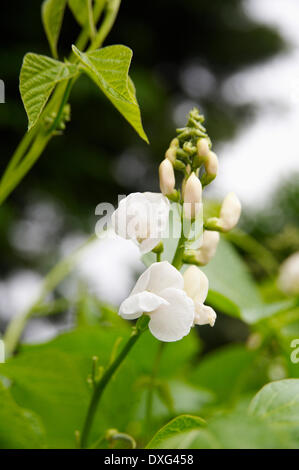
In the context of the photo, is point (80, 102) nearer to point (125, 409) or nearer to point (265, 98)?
point (265, 98)

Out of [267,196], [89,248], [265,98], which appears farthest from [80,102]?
[89,248]

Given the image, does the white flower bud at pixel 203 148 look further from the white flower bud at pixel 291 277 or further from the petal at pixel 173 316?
the white flower bud at pixel 291 277

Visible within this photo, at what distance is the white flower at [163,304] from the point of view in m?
0.21

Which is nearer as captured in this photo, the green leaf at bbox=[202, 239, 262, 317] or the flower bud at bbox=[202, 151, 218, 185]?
the flower bud at bbox=[202, 151, 218, 185]

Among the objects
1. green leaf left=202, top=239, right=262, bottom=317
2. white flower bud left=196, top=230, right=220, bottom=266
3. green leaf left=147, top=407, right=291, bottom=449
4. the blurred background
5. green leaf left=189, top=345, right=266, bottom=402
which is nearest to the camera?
green leaf left=147, top=407, right=291, bottom=449

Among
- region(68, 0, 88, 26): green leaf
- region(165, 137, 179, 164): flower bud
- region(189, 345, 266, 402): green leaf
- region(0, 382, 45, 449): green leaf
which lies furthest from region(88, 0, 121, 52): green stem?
region(189, 345, 266, 402): green leaf

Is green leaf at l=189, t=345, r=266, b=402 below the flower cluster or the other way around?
below

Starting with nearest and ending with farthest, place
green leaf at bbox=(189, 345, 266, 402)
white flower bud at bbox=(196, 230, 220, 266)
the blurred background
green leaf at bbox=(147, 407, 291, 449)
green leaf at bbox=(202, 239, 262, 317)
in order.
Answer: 1. green leaf at bbox=(147, 407, 291, 449)
2. white flower bud at bbox=(196, 230, 220, 266)
3. green leaf at bbox=(202, 239, 262, 317)
4. green leaf at bbox=(189, 345, 266, 402)
5. the blurred background

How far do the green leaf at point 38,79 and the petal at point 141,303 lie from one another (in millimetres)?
85

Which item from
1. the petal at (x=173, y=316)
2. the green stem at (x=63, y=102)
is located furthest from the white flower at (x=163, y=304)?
the green stem at (x=63, y=102)

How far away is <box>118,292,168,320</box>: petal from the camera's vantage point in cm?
21

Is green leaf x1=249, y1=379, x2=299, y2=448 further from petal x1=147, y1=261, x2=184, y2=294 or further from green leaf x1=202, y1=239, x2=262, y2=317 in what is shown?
green leaf x1=202, y1=239, x2=262, y2=317

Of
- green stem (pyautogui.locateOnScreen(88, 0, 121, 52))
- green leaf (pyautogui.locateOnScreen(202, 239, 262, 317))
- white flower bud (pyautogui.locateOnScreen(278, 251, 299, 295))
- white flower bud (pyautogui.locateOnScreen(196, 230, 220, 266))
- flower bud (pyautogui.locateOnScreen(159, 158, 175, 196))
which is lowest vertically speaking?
white flower bud (pyautogui.locateOnScreen(278, 251, 299, 295))
